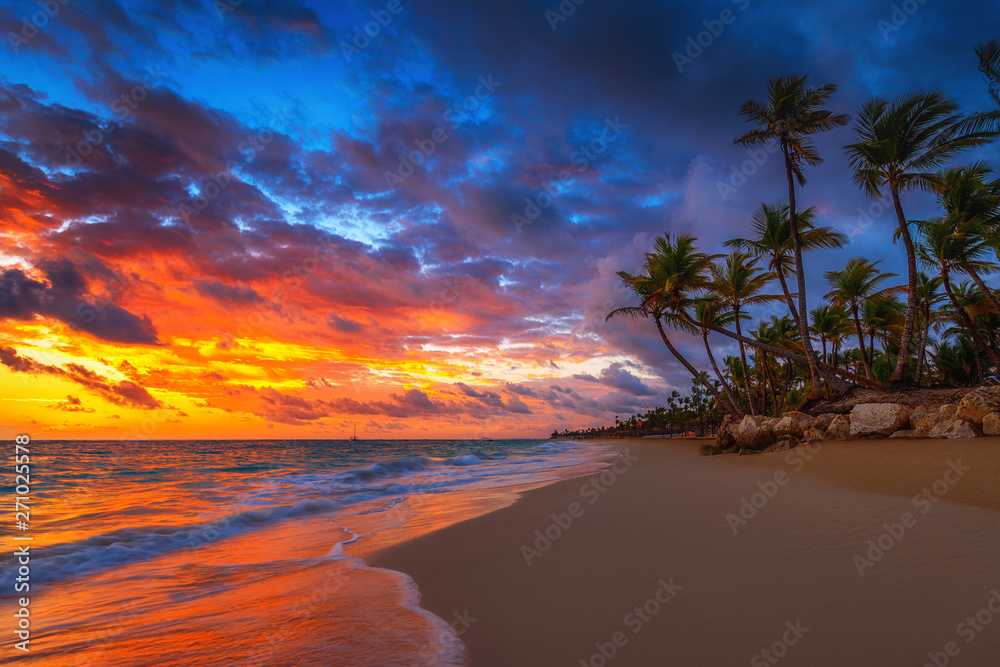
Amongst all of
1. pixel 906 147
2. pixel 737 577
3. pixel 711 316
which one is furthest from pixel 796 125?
pixel 737 577

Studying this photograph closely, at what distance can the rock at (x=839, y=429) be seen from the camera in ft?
46.6

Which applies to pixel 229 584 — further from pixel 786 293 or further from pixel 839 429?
pixel 786 293

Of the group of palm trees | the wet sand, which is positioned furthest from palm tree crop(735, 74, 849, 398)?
the wet sand

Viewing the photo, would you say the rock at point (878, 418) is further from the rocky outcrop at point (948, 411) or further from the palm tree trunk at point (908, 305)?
the palm tree trunk at point (908, 305)

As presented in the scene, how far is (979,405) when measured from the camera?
10648 mm

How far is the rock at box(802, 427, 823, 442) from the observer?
49.3 ft

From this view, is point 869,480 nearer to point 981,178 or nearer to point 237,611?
point 237,611

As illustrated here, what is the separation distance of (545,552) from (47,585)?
6.06 meters

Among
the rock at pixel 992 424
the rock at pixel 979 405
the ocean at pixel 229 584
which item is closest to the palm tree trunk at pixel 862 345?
the rock at pixel 979 405

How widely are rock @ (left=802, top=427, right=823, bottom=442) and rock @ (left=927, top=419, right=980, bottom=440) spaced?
11.3 feet

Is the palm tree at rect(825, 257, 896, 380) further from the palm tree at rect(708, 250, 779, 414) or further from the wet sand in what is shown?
the wet sand

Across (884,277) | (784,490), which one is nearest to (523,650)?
(784,490)

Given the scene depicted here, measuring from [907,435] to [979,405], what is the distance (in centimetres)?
211

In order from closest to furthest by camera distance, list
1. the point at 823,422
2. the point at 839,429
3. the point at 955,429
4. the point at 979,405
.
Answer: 1. the point at 979,405
2. the point at 955,429
3. the point at 839,429
4. the point at 823,422
